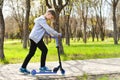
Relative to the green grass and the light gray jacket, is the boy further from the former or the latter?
the green grass

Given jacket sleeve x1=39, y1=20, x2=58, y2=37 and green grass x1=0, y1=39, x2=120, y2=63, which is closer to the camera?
jacket sleeve x1=39, y1=20, x2=58, y2=37

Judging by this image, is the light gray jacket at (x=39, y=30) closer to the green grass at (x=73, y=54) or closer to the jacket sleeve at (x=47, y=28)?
the jacket sleeve at (x=47, y=28)

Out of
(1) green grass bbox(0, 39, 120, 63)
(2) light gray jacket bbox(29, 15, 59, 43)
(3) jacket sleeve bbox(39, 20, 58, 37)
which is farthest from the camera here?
(1) green grass bbox(0, 39, 120, 63)

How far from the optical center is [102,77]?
9.56 m

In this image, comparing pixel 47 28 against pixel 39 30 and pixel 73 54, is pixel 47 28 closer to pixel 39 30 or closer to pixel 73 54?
pixel 39 30

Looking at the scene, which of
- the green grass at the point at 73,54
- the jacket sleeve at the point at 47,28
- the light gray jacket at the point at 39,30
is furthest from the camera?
the green grass at the point at 73,54

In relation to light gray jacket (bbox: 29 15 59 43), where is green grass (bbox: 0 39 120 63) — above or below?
below

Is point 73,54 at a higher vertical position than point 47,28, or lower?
lower

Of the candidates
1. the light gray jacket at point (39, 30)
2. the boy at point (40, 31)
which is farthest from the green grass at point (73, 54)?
the light gray jacket at point (39, 30)

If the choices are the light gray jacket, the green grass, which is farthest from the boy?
the green grass

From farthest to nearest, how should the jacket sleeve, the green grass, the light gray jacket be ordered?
1. the green grass
2. the light gray jacket
3. the jacket sleeve

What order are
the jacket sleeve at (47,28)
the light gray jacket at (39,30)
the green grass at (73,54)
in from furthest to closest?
the green grass at (73,54) → the light gray jacket at (39,30) → the jacket sleeve at (47,28)

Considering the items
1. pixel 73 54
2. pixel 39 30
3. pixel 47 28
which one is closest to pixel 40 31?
pixel 39 30

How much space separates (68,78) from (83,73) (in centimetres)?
88
